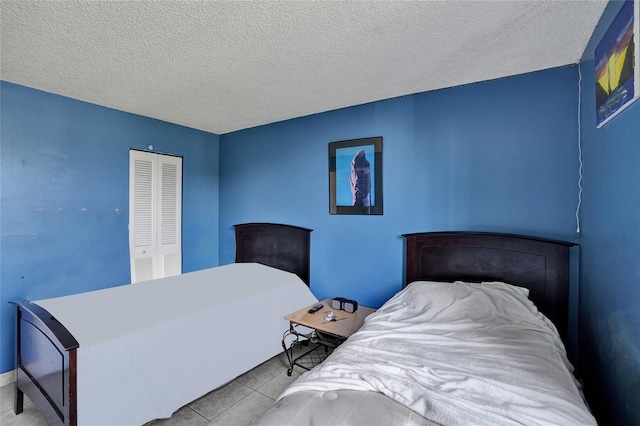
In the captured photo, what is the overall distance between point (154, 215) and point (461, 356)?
3.27 meters

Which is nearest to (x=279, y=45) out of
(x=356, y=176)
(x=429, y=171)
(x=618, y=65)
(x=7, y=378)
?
(x=356, y=176)

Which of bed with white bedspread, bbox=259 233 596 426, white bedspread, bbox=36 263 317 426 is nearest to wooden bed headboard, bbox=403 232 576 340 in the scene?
bed with white bedspread, bbox=259 233 596 426

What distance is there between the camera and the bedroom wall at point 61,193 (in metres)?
2.36

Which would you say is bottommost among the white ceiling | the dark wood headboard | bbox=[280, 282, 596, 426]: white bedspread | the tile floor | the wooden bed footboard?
the tile floor

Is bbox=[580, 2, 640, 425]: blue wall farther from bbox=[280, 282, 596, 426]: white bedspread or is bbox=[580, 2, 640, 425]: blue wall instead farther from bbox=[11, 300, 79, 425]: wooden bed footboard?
bbox=[11, 300, 79, 425]: wooden bed footboard

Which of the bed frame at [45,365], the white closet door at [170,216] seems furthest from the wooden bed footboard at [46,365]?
the white closet door at [170,216]

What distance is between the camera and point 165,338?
1887 millimetres

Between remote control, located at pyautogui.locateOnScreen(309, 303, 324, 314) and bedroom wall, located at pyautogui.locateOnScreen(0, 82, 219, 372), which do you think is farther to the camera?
remote control, located at pyautogui.locateOnScreen(309, 303, 324, 314)

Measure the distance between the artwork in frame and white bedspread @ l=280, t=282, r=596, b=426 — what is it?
3.79 feet

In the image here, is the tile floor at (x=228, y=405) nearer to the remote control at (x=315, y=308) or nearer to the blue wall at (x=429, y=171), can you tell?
the remote control at (x=315, y=308)

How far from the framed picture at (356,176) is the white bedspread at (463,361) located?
3.26 feet

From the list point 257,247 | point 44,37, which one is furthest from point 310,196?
point 44,37

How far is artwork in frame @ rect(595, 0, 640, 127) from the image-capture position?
112cm

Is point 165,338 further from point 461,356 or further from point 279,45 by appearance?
point 279,45
